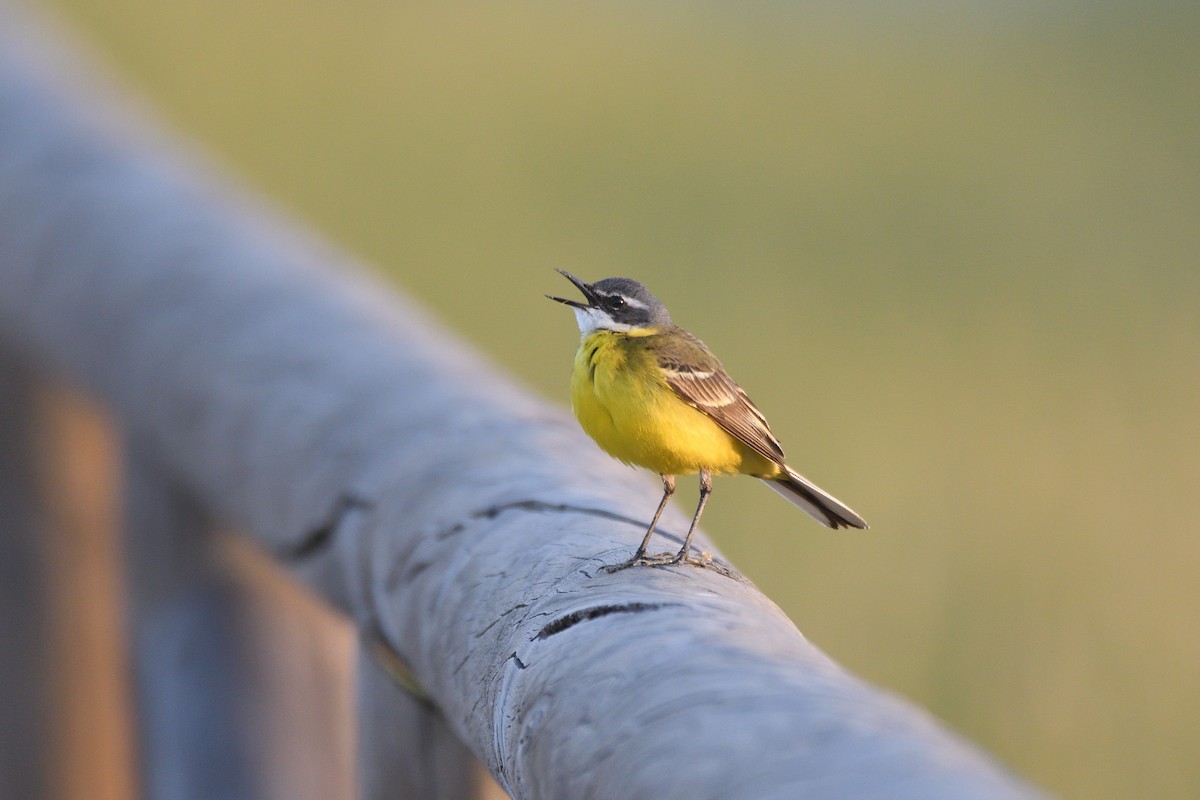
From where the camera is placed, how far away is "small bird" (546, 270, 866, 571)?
2678 millimetres

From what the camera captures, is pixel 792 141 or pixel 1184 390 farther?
pixel 792 141

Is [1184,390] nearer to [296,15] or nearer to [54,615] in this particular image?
[54,615]

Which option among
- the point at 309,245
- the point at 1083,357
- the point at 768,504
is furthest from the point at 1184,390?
the point at 309,245

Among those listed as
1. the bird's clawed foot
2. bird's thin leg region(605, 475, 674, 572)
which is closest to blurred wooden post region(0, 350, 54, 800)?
bird's thin leg region(605, 475, 674, 572)

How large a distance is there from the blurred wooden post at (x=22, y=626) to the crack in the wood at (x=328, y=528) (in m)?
1.52

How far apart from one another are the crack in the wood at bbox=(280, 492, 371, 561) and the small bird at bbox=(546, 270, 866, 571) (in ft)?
1.57

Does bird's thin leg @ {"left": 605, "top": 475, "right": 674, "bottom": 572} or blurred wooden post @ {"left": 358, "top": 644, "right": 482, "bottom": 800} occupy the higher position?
bird's thin leg @ {"left": 605, "top": 475, "right": 674, "bottom": 572}

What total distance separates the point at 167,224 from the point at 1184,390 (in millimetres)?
3410

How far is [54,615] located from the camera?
3.49 metres

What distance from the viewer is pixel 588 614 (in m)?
1.41

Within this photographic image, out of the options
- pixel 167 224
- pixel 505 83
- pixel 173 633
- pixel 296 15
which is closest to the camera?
pixel 173 633

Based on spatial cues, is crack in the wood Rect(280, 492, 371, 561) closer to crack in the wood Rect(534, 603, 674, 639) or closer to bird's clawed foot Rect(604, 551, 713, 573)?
bird's clawed foot Rect(604, 551, 713, 573)

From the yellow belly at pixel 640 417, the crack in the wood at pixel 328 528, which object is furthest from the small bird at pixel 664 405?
the crack in the wood at pixel 328 528

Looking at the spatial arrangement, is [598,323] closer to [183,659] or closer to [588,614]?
[183,659]
